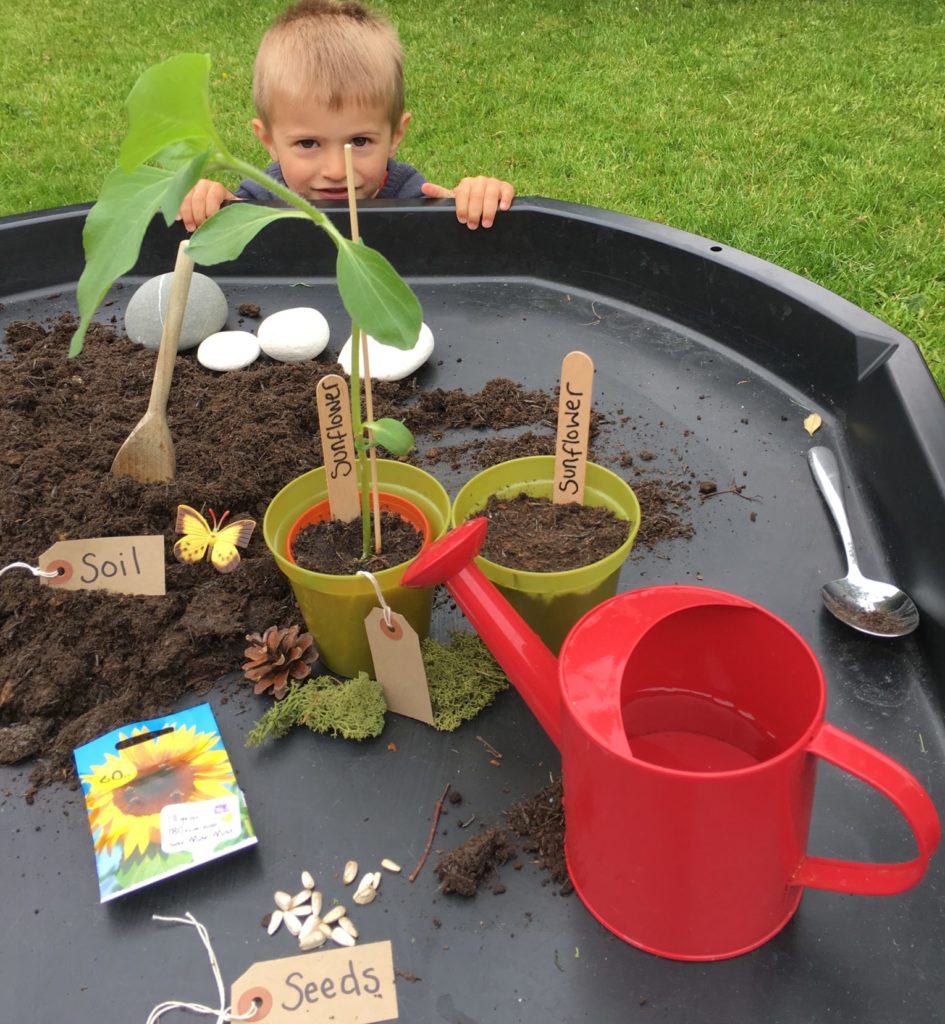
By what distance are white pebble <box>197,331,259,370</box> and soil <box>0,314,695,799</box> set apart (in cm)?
2

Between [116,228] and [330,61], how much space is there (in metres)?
1.17

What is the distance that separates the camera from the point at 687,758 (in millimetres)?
732

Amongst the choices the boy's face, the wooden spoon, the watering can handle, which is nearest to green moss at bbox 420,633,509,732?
the watering can handle

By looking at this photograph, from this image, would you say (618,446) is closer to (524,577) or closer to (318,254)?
(524,577)

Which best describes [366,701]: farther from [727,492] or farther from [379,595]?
[727,492]

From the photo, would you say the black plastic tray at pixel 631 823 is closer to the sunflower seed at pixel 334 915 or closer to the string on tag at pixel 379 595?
the sunflower seed at pixel 334 915

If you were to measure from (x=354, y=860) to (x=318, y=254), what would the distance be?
1.09 meters

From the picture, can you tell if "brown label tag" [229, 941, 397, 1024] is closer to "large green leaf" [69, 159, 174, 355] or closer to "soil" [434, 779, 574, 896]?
"soil" [434, 779, 574, 896]

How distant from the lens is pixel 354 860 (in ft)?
2.49

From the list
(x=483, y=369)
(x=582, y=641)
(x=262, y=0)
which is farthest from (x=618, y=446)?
(x=262, y=0)

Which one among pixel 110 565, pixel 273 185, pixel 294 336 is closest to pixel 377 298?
pixel 273 185

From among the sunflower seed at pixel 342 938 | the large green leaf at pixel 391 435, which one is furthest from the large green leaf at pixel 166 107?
the sunflower seed at pixel 342 938

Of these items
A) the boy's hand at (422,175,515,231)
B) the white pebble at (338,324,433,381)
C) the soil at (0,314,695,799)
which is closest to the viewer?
the soil at (0,314,695,799)

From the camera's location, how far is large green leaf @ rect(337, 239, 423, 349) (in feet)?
2.05
